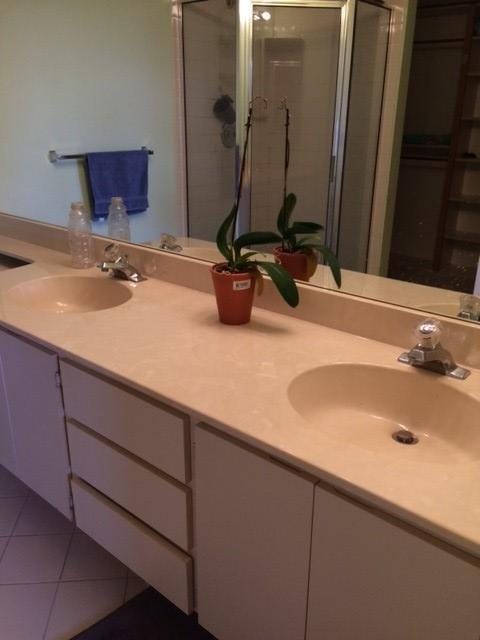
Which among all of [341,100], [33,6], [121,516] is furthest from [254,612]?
[33,6]

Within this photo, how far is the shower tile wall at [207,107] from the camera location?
1647mm

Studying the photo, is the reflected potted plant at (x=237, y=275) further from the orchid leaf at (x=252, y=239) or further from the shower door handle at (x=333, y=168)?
the shower door handle at (x=333, y=168)

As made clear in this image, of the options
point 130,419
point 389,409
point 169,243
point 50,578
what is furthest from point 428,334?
point 50,578

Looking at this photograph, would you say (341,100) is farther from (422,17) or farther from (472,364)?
(472,364)

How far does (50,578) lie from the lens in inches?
65.4

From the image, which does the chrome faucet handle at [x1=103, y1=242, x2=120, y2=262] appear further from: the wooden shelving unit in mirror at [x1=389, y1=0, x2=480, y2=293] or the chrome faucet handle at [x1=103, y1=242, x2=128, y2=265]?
the wooden shelving unit in mirror at [x1=389, y1=0, x2=480, y2=293]

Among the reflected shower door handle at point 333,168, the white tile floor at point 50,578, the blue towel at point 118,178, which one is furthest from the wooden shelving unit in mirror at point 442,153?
the white tile floor at point 50,578

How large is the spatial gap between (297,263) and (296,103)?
430 millimetres

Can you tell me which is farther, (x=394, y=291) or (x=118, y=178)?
(x=118, y=178)

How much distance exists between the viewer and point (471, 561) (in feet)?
2.40

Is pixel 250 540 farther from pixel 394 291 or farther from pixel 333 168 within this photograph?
pixel 333 168

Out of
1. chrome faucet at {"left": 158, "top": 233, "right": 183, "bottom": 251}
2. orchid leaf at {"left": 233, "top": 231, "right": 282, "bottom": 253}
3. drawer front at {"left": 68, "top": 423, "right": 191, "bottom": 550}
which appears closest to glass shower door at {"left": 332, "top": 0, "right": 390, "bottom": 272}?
orchid leaf at {"left": 233, "top": 231, "right": 282, "bottom": 253}

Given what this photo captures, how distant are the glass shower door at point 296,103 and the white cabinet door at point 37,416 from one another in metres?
0.71

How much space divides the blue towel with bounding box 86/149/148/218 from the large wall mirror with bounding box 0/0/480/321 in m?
0.04
